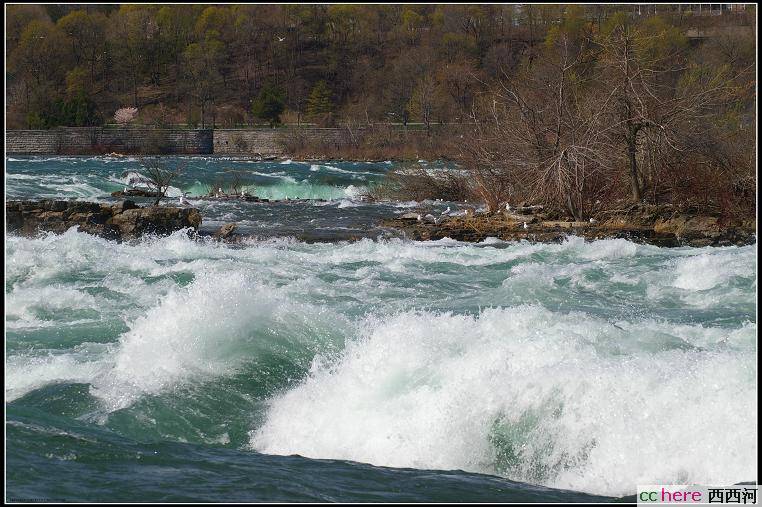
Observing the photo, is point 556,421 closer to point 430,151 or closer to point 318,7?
point 430,151

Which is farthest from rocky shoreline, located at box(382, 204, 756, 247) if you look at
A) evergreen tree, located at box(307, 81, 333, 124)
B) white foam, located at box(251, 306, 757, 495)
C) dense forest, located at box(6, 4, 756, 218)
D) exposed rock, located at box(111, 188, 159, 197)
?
evergreen tree, located at box(307, 81, 333, 124)

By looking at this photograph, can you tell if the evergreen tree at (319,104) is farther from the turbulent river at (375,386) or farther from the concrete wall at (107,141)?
the turbulent river at (375,386)

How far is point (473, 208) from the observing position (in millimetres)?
25844

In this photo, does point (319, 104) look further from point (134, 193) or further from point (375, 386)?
point (375, 386)

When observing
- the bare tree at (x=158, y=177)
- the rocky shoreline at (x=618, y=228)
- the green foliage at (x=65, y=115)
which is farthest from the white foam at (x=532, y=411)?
the green foliage at (x=65, y=115)

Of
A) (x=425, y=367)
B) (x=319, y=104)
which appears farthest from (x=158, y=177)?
(x=319, y=104)

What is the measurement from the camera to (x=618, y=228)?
771 inches

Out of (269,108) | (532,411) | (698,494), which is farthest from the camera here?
(269,108)

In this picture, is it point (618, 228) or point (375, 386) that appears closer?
point (375, 386)

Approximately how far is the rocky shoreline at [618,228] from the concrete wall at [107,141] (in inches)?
2005

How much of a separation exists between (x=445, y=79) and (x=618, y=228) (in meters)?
56.6

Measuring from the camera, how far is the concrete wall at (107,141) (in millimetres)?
68312

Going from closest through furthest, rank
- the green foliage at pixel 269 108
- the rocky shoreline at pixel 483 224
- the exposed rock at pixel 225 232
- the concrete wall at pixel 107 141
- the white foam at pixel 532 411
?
1. the white foam at pixel 532 411
2. the rocky shoreline at pixel 483 224
3. the exposed rock at pixel 225 232
4. the concrete wall at pixel 107 141
5. the green foliage at pixel 269 108

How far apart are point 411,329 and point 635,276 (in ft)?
22.7
